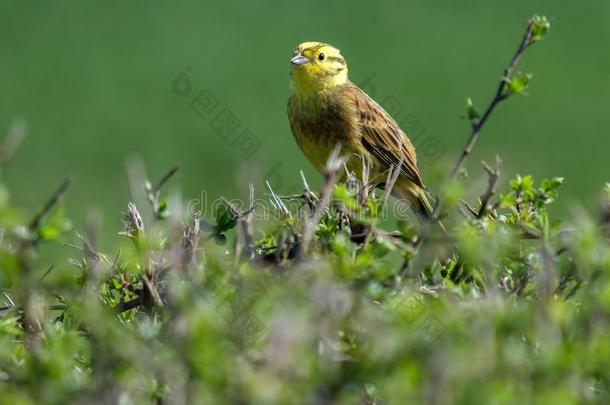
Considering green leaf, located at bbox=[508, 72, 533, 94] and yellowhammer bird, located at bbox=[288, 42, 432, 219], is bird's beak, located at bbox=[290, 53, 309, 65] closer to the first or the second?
yellowhammer bird, located at bbox=[288, 42, 432, 219]

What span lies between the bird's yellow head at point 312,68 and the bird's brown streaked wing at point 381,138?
0.52 ft

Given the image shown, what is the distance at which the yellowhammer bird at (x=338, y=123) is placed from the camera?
557 cm

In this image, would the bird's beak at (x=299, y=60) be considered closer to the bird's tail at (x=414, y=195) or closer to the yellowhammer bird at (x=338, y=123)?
the yellowhammer bird at (x=338, y=123)

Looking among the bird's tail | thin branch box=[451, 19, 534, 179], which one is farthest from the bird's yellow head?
thin branch box=[451, 19, 534, 179]

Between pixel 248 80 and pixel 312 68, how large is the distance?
7806 mm

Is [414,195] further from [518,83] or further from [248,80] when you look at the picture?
[248,80]

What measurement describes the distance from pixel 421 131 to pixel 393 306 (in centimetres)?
859

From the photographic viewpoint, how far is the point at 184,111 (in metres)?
12.6

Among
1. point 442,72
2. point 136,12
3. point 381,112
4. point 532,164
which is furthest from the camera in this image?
point 136,12

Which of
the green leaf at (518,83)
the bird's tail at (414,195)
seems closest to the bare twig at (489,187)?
the green leaf at (518,83)

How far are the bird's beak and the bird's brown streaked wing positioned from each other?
1.05 feet

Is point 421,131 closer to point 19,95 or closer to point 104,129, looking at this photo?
point 104,129

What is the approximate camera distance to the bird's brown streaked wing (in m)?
5.76

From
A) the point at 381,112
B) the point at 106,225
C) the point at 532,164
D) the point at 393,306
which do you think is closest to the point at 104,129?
the point at 106,225
